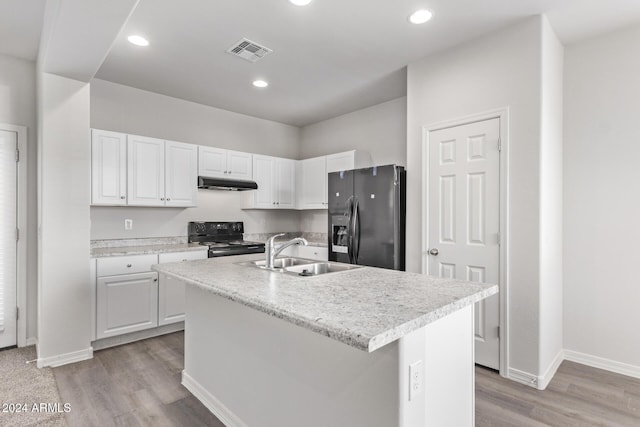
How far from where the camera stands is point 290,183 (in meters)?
5.09

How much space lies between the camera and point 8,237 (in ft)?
10.3

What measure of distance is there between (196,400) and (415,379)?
1.69m

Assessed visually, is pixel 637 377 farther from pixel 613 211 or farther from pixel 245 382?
pixel 245 382

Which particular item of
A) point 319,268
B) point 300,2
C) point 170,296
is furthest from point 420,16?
point 170,296

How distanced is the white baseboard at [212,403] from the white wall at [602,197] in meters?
2.80

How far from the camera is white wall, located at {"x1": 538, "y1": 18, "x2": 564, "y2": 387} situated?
251 cm

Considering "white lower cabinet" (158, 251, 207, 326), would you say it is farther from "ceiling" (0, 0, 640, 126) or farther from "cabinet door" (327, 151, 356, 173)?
"cabinet door" (327, 151, 356, 173)

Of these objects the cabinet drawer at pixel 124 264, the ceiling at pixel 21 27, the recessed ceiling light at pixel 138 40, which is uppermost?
the ceiling at pixel 21 27

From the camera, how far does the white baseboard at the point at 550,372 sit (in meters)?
2.45

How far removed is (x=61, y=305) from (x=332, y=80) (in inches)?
129

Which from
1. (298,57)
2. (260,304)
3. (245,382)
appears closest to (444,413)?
(260,304)

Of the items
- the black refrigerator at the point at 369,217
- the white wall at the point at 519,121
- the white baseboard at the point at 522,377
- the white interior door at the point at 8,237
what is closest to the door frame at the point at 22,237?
the white interior door at the point at 8,237

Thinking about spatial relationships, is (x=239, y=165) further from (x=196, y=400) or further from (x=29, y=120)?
(x=196, y=400)

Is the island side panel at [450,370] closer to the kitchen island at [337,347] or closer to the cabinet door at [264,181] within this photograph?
the kitchen island at [337,347]
